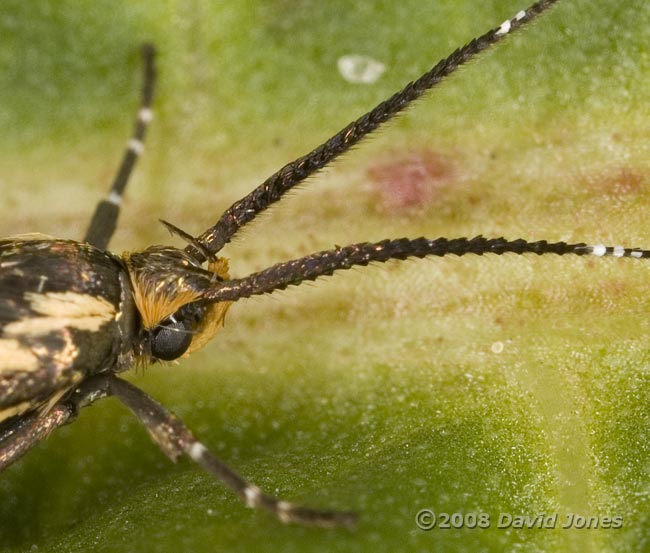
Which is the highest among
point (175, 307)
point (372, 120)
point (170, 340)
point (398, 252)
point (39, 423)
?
point (372, 120)

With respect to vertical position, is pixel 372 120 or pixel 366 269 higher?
pixel 372 120

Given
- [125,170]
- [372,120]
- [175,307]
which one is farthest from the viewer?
[125,170]

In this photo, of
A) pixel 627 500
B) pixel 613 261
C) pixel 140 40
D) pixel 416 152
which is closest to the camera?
pixel 627 500

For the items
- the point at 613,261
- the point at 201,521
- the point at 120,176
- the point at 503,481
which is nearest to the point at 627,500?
the point at 503,481

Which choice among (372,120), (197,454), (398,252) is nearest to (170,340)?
(197,454)

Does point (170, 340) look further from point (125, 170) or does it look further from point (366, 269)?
point (125, 170)

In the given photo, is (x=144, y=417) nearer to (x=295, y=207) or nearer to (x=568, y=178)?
(x=295, y=207)

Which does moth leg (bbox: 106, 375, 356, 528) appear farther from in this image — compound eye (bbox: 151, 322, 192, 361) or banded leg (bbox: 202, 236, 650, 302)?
banded leg (bbox: 202, 236, 650, 302)
